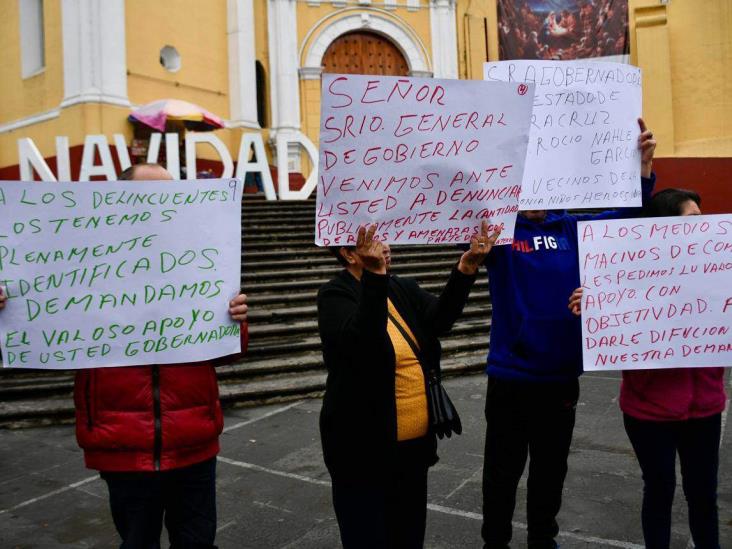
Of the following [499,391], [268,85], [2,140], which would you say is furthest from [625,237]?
[2,140]

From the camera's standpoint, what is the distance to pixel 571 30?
50.9 ft

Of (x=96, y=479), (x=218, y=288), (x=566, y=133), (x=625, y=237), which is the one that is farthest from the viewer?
(x=96, y=479)

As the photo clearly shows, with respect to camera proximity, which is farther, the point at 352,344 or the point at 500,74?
the point at 500,74

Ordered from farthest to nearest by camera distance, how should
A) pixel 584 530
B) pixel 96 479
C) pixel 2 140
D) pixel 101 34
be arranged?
pixel 2 140 → pixel 101 34 → pixel 96 479 → pixel 584 530

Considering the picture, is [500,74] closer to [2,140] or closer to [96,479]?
[96,479]

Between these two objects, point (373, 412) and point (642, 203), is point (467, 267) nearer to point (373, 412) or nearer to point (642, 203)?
point (373, 412)

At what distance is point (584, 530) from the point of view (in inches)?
137

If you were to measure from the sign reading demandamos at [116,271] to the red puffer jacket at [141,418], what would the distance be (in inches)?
3.4

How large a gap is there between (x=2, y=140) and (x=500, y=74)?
47.2 ft

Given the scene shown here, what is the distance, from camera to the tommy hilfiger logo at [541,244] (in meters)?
2.89

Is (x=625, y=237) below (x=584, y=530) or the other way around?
the other way around

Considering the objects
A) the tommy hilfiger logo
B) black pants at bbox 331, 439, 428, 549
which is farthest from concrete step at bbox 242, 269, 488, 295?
black pants at bbox 331, 439, 428, 549

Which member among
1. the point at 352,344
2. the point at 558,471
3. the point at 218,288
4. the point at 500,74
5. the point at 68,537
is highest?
the point at 500,74

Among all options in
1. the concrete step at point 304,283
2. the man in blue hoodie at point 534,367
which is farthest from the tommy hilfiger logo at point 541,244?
the concrete step at point 304,283
